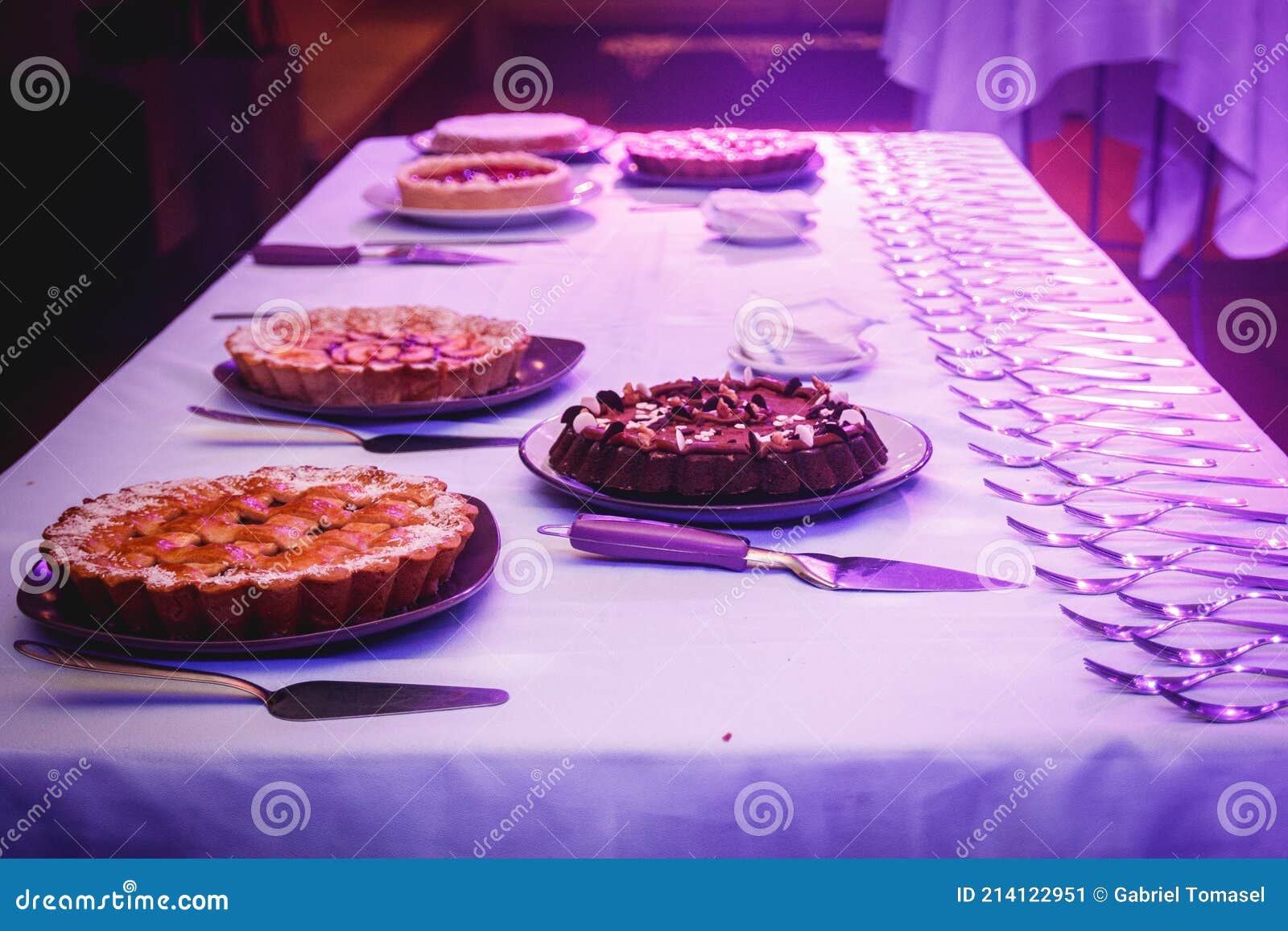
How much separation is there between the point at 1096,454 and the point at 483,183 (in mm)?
1265

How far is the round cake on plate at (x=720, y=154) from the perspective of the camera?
7.65 ft

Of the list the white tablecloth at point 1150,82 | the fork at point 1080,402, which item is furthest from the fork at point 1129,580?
the white tablecloth at point 1150,82

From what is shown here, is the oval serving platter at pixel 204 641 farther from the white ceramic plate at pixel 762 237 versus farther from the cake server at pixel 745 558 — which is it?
the white ceramic plate at pixel 762 237

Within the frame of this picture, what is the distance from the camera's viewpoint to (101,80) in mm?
4340

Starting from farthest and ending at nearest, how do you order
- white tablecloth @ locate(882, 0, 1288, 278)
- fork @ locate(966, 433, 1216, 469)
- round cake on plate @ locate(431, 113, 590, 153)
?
white tablecloth @ locate(882, 0, 1288, 278), round cake on plate @ locate(431, 113, 590, 153), fork @ locate(966, 433, 1216, 469)

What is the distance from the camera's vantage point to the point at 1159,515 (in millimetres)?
1034

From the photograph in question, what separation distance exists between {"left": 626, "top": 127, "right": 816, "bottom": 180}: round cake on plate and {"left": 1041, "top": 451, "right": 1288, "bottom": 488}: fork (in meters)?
1.31

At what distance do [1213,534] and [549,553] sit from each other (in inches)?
20.4

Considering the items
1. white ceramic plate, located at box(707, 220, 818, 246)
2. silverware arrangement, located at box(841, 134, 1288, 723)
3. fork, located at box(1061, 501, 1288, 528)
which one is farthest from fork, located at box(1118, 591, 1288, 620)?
white ceramic plate, located at box(707, 220, 818, 246)

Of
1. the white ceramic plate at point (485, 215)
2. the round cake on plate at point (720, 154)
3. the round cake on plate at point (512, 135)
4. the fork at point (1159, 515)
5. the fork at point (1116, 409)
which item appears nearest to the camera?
the fork at point (1159, 515)

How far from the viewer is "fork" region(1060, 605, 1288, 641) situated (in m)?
0.86

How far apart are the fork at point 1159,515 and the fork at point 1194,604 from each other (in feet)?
0.39

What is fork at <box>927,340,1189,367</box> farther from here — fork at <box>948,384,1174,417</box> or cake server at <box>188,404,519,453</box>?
cake server at <box>188,404,519,453</box>

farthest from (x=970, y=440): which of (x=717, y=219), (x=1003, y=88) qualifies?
(x=1003, y=88)
